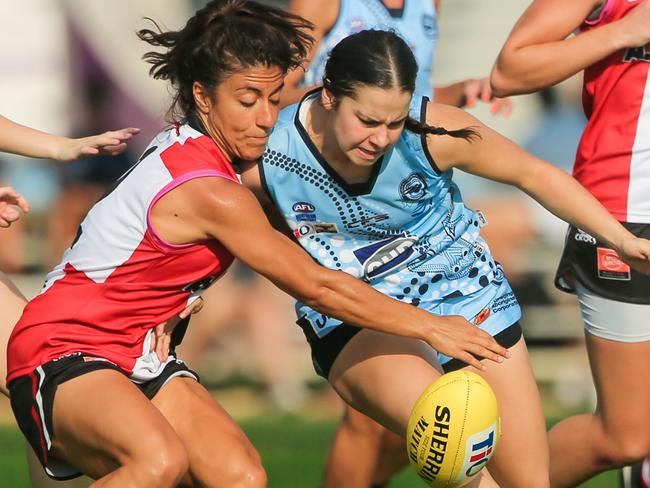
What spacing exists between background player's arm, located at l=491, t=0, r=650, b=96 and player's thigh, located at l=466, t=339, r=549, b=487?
1090 mm

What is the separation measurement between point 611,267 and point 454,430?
1.16 m

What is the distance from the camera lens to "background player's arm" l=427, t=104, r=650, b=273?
4406 millimetres

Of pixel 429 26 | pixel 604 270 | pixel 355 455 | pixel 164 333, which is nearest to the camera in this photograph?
pixel 164 333

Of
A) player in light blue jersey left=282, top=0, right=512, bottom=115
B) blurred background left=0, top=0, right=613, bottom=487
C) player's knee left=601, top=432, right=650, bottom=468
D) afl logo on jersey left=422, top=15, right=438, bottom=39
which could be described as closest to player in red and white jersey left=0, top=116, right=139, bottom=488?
player in light blue jersey left=282, top=0, right=512, bottom=115

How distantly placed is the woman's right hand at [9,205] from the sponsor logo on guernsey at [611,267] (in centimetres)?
218

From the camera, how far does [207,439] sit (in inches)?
165

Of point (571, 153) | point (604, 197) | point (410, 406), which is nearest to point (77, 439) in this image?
point (410, 406)

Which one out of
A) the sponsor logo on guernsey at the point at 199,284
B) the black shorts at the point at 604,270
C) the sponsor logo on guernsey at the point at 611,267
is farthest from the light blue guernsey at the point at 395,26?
the sponsor logo on guernsey at the point at 199,284

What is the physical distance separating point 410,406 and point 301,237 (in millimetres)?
758

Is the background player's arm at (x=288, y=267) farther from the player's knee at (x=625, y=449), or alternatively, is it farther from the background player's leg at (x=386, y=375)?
the player's knee at (x=625, y=449)

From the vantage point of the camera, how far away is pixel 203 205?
13.2ft

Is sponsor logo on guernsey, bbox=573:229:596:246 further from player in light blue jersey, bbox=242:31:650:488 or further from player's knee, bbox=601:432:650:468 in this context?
player's knee, bbox=601:432:650:468

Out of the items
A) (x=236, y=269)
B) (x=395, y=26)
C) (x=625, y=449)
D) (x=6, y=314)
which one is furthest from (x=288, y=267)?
(x=236, y=269)

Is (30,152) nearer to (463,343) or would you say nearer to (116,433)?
(116,433)
